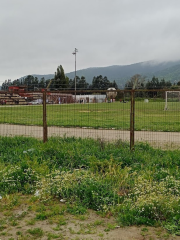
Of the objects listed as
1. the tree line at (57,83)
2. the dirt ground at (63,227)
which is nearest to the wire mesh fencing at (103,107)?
the dirt ground at (63,227)

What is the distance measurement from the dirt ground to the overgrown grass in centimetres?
12

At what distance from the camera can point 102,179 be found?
5.42 metres

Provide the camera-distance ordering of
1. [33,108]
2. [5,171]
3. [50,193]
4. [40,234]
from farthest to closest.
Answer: [33,108]
[5,171]
[50,193]
[40,234]

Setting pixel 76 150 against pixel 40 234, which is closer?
pixel 40 234

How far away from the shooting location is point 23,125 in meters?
15.5

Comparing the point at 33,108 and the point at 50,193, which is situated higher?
the point at 33,108

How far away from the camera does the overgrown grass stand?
4156 mm

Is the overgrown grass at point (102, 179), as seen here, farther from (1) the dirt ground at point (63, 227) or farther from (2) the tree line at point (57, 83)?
(2) the tree line at point (57, 83)

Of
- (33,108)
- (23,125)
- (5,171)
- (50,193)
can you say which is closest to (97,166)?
(50,193)

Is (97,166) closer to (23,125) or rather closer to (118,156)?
(118,156)

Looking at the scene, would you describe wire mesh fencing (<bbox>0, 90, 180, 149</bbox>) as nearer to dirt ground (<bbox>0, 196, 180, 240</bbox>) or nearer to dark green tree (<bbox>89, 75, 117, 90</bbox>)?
dirt ground (<bbox>0, 196, 180, 240</bbox>)

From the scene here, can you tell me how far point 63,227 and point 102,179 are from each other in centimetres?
174

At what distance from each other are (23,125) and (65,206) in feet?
37.7

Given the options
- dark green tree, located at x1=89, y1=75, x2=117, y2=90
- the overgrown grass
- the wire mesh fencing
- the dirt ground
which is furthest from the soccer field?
dark green tree, located at x1=89, y1=75, x2=117, y2=90
